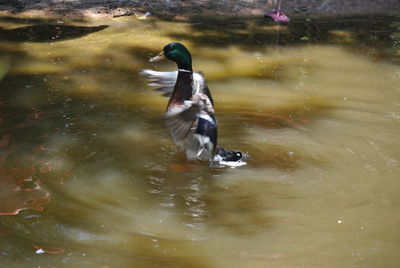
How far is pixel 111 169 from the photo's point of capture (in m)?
4.51

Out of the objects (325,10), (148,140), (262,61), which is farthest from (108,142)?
(325,10)

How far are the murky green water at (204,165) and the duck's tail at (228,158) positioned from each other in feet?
0.29

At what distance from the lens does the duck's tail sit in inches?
185

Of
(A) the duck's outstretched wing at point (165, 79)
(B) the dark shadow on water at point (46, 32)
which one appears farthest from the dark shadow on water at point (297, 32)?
(A) the duck's outstretched wing at point (165, 79)

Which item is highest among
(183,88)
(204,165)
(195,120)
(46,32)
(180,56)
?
(180,56)

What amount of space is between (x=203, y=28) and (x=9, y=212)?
17.8ft

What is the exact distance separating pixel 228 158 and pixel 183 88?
0.70 metres

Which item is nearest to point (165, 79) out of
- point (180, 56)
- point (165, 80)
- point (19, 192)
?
point (165, 80)

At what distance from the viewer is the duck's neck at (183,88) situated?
476 cm

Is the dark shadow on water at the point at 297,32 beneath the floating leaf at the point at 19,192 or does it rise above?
above

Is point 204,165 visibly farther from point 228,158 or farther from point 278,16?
point 278,16

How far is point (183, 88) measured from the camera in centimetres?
480

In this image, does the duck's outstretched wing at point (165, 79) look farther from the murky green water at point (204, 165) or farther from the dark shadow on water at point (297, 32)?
the dark shadow on water at point (297, 32)

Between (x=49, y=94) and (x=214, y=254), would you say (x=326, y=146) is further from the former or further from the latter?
(x=49, y=94)
